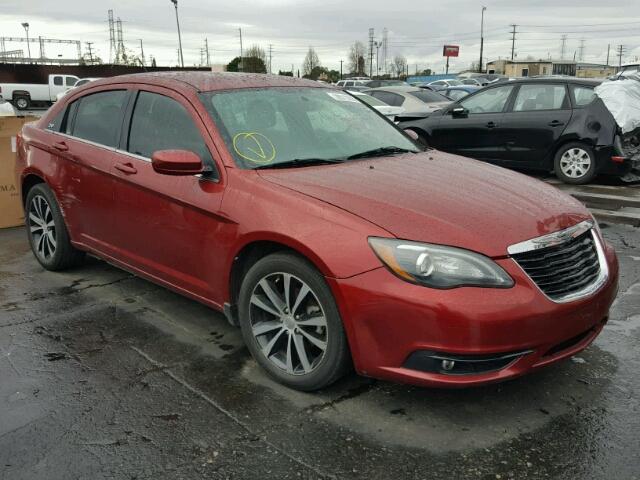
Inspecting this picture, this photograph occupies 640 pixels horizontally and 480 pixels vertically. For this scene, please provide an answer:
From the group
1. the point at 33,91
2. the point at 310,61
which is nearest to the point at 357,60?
the point at 310,61

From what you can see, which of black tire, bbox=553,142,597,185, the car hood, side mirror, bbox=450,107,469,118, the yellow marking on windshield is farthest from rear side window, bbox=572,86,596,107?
the yellow marking on windshield

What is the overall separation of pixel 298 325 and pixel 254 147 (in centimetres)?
110

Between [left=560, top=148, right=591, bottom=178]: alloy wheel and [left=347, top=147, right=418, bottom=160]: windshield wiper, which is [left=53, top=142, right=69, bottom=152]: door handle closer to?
[left=347, top=147, right=418, bottom=160]: windshield wiper

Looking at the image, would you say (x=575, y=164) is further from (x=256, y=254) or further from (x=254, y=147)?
(x=256, y=254)

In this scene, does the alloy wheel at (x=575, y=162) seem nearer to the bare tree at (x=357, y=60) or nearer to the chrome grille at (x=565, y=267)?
the chrome grille at (x=565, y=267)

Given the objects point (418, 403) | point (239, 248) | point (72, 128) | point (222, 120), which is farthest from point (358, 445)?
point (72, 128)

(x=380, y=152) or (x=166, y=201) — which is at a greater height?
(x=380, y=152)

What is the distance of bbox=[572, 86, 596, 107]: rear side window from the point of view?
28.3ft

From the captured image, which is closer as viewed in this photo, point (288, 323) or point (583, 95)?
point (288, 323)

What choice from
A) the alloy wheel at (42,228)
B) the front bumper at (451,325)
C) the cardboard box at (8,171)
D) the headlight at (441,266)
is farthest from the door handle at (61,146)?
the headlight at (441,266)

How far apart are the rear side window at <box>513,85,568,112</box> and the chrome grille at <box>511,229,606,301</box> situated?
250 inches

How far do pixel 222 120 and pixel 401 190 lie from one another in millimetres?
1205

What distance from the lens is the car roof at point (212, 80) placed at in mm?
3936

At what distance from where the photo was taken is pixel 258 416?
9.77 feet
